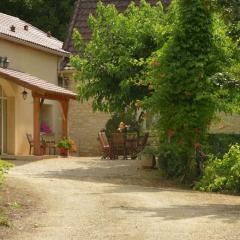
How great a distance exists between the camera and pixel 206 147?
16.7 meters

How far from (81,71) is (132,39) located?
1.91 meters

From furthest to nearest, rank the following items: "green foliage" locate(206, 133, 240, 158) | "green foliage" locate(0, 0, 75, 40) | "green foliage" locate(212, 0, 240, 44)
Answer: "green foliage" locate(0, 0, 75, 40)
"green foliage" locate(206, 133, 240, 158)
"green foliage" locate(212, 0, 240, 44)

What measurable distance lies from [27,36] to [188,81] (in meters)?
12.4

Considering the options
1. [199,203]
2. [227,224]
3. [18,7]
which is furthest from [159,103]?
[18,7]

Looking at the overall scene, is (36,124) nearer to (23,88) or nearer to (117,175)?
(23,88)

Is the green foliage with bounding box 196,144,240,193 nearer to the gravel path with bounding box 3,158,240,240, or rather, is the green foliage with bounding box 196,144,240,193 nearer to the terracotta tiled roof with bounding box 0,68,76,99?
the gravel path with bounding box 3,158,240,240

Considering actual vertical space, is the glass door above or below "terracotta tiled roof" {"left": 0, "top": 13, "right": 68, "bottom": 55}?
below

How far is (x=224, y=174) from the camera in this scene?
1582cm

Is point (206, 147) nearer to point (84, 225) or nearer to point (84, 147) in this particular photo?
point (84, 225)

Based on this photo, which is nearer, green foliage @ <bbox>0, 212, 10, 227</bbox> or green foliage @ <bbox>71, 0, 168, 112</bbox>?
green foliage @ <bbox>0, 212, 10, 227</bbox>

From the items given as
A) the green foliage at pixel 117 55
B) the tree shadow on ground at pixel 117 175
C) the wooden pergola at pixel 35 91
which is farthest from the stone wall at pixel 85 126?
the green foliage at pixel 117 55

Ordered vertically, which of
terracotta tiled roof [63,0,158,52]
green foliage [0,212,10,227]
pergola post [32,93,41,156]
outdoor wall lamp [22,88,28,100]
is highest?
terracotta tiled roof [63,0,158,52]

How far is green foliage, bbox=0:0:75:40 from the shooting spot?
3747 cm

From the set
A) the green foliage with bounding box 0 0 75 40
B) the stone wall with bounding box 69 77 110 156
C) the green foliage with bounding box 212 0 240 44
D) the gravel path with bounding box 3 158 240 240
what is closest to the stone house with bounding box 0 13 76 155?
the stone wall with bounding box 69 77 110 156
